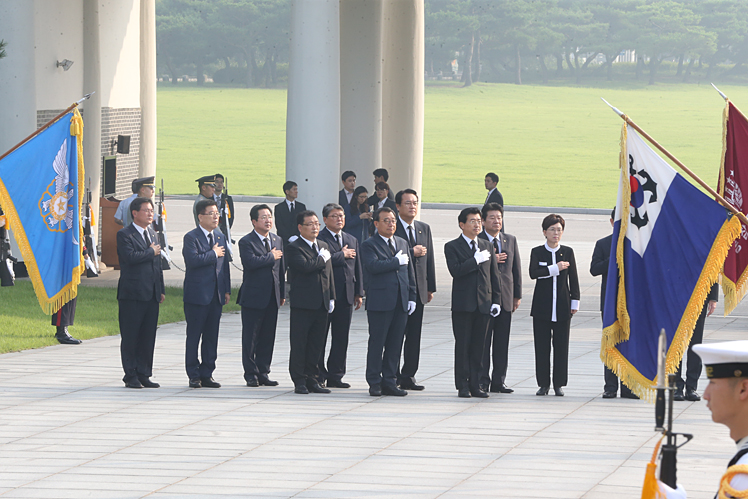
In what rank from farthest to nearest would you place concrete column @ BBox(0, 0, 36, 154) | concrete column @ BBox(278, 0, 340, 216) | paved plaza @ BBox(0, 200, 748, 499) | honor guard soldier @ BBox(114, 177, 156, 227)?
concrete column @ BBox(0, 0, 36, 154) < concrete column @ BBox(278, 0, 340, 216) < honor guard soldier @ BBox(114, 177, 156, 227) < paved plaza @ BBox(0, 200, 748, 499)

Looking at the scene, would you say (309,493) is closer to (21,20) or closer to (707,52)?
(21,20)

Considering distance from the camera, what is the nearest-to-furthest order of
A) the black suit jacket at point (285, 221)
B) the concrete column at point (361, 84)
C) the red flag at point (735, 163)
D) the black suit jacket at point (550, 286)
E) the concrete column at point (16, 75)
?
the red flag at point (735, 163)
the black suit jacket at point (550, 286)
the black suit jacket at point (285, 221)
the concrete column at point (16, 75)
the concrete column at point (361, 84)

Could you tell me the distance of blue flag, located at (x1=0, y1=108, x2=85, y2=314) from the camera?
10.8m

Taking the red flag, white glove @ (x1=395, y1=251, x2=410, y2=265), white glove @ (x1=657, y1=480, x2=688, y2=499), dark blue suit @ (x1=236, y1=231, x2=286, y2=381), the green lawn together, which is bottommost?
the green lawn

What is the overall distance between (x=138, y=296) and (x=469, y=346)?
3.12m

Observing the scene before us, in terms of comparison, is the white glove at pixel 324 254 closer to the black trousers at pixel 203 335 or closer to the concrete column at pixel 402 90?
the black trousers at pixel 203 335

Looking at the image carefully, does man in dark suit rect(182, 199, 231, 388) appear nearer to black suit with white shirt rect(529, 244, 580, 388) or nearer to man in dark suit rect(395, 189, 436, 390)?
man in dark suit rect(395, 189, 436, 390)

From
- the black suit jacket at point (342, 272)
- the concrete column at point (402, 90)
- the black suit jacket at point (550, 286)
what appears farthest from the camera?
the concrete column at point (402, 90)

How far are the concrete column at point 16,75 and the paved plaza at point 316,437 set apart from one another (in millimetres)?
6133

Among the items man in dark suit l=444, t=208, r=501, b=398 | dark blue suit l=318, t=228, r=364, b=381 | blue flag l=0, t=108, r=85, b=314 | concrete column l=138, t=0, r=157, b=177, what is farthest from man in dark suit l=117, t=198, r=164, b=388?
concrete column l=138, t=0, r=157, b=177

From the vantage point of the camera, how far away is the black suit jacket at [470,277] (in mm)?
10367

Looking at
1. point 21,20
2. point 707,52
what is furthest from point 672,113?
point 21,20

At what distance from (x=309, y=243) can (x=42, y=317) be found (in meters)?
5.89

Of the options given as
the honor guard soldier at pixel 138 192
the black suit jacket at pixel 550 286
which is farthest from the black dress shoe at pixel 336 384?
the honor guard soldier at pixel 138 192
